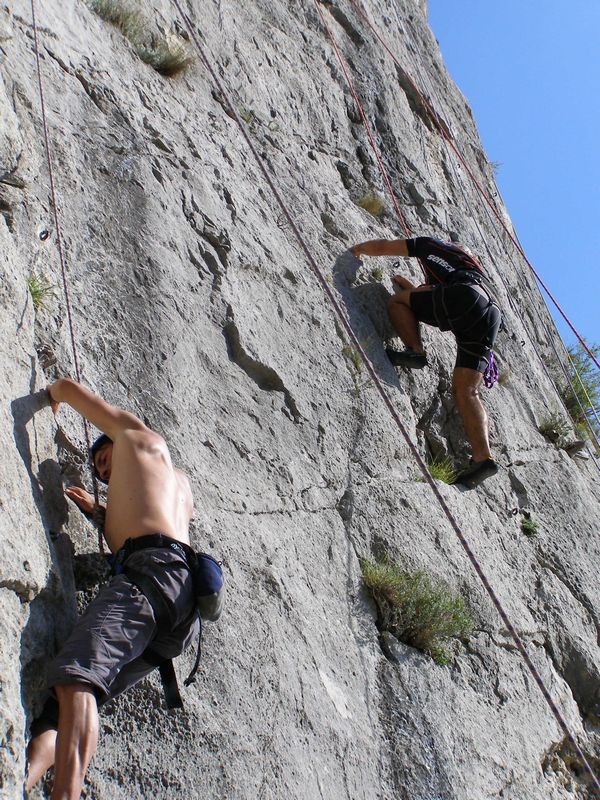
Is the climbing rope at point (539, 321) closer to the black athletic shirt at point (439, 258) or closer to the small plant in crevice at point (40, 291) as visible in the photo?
the black athletic shirt at point (439, 258)

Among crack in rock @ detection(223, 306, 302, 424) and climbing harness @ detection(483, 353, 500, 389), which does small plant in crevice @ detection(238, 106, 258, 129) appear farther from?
climbing harness @ detection(483, 353, 500, 389)

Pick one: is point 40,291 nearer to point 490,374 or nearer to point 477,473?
point 477,473

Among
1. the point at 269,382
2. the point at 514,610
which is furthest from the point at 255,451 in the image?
the point at 514,610

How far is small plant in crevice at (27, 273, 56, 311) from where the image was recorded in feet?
14.2

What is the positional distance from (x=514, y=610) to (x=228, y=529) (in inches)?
84.2

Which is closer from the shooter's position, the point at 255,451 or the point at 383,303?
the point at 255,451

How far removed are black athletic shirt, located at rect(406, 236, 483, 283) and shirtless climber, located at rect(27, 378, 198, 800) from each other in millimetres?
3274

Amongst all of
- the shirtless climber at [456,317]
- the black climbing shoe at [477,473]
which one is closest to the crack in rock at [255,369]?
the shirtless climber at [456,317]

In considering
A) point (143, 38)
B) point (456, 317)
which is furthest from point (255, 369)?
point (143, 38)

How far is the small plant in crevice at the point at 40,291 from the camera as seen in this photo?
4320mm

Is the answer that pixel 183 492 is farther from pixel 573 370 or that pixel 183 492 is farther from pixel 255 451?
pixel 573 370

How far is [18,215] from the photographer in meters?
4.54

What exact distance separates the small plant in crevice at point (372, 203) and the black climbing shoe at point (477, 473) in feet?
7.66

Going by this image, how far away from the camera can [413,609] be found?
5.03 meters
